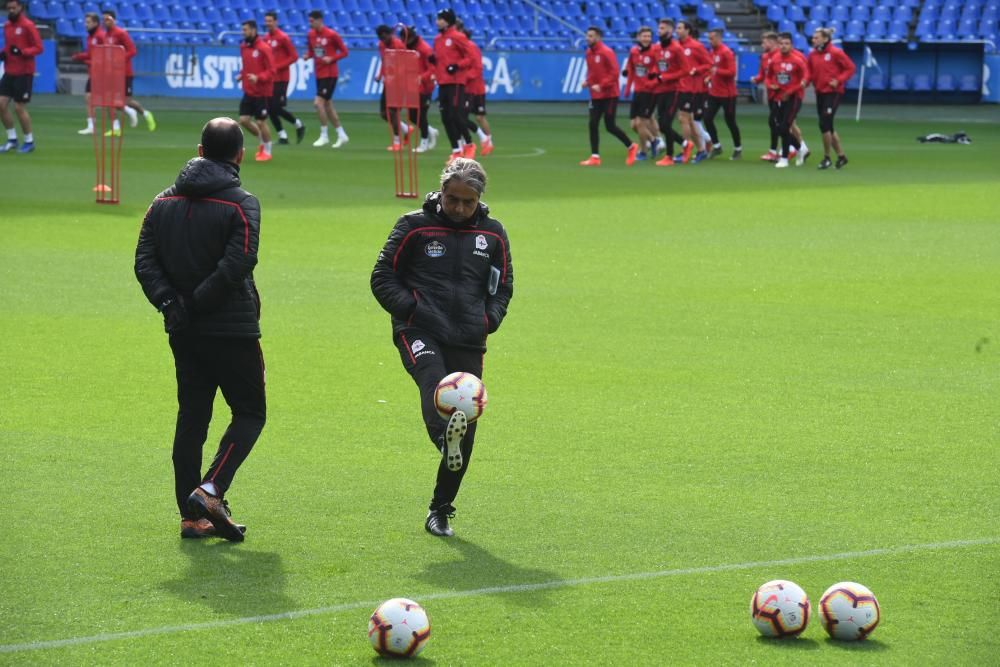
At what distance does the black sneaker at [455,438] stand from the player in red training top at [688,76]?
22.4m

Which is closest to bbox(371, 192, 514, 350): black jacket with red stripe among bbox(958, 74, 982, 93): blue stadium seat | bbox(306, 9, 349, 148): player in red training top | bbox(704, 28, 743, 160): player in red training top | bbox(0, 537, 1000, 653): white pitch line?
bbox(0, 537, 1000, 653): white pitch line

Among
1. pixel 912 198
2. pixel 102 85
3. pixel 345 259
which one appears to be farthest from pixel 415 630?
pixel 912 198

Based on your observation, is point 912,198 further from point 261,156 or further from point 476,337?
point 476,337

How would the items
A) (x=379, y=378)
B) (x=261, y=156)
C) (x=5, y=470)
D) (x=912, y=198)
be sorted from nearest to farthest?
(x=5, y=470) < (x=379, y=378) < (x=912, y=198) < (x=261, y=156)

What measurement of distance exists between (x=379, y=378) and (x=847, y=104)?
40.6m

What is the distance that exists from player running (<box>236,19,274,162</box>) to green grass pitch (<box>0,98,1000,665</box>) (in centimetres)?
967

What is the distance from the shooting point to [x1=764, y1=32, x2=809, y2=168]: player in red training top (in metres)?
28.5

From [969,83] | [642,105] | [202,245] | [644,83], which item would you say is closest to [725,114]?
[642,105]

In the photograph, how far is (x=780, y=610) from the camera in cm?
614

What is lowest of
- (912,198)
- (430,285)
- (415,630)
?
(912,198)

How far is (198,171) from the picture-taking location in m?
7.21

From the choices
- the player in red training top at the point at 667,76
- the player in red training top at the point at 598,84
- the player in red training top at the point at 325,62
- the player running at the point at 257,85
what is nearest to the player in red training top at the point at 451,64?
the player in red training top at the point at 598,84

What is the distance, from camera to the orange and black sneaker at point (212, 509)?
23.3ft

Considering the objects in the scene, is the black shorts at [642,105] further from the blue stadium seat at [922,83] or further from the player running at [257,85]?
the blue stadium seat at [922,83]
